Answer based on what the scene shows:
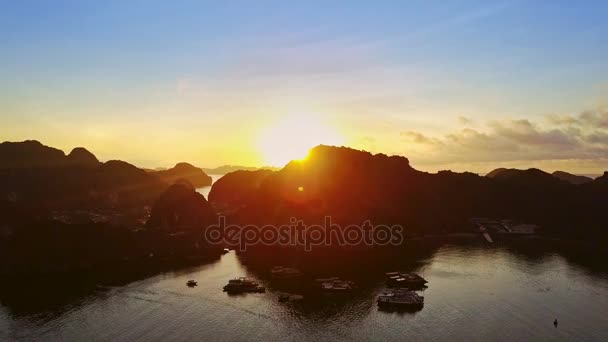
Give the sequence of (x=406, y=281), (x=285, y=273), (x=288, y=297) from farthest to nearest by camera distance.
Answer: (x=285, y=273), (x=406, y=281), (x=288, y=297)

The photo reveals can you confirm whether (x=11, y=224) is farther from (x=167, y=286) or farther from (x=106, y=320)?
(x=106, y=320)

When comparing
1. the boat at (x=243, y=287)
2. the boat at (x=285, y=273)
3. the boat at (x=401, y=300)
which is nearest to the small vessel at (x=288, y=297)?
the boat at (x=243, y=287)

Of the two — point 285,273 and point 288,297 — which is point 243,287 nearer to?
point 288,297

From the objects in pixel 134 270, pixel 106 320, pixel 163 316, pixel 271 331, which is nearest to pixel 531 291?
pixel 271 331

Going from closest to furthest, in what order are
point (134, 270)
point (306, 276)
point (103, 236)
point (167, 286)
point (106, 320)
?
point (106, 320) < point (167, 286) < point (306, 276) < point (134, 270) < point (103, 236)

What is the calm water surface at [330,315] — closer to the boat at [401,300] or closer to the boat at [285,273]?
the boat at [401,300]

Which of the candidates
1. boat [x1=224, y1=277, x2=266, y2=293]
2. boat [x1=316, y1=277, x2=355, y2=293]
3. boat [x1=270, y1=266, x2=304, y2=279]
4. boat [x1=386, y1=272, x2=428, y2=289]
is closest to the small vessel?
boat [x1=224, y1=277, x2=266, y2=293]

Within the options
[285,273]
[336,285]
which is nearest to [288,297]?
[336,285]
